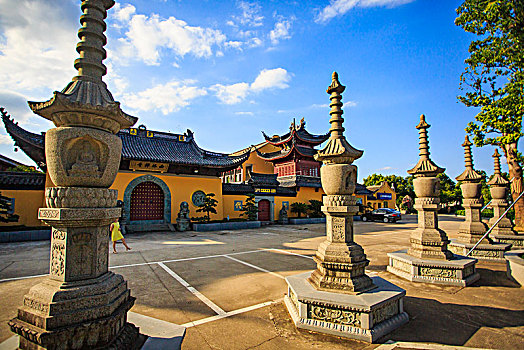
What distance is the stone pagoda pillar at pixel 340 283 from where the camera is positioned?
330 centimetres

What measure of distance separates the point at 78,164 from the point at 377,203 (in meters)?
36.7

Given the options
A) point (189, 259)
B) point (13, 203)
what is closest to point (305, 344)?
point (189, 259)

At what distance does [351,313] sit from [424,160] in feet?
15.3

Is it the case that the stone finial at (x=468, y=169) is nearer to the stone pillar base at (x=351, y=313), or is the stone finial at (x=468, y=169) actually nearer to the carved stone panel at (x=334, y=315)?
the stone pillar base at (x=351, y=313)

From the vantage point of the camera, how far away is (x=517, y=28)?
8.82 m

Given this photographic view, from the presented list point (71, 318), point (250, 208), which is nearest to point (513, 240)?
point (71, 318)

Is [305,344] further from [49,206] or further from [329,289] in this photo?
[49,206]

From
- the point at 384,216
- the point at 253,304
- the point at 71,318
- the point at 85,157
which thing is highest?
the point at 85,157

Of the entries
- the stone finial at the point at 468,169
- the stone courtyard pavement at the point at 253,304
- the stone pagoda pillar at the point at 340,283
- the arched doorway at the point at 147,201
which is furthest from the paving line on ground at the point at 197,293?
the arched doorway at the point at 147,201

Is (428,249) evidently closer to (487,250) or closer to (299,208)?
(487,250)

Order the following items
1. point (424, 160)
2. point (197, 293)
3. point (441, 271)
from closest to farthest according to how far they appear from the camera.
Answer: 1. point (197, 293)
2. point (441, 271)
3. point (424, 160)

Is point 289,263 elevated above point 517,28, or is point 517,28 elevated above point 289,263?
point 517,28

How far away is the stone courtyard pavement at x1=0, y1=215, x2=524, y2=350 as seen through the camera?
3.15m

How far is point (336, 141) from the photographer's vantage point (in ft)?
14.2
